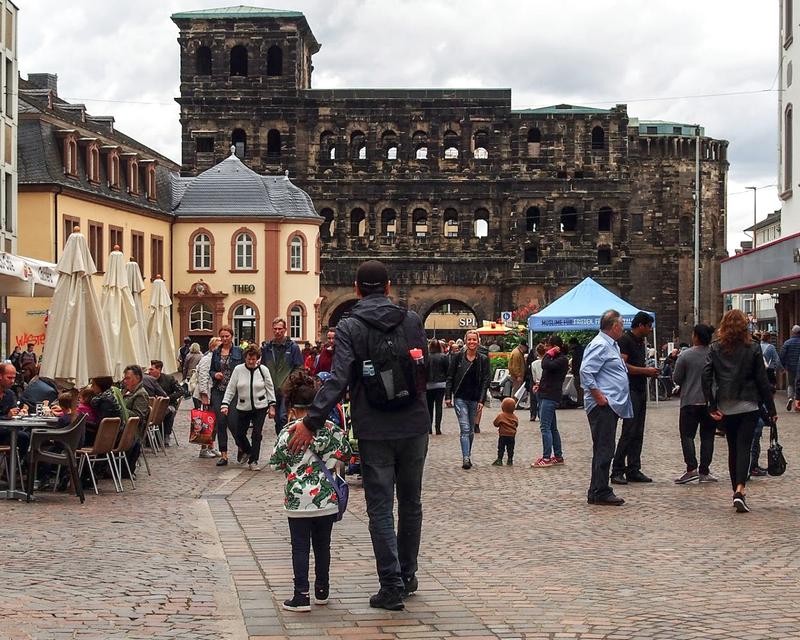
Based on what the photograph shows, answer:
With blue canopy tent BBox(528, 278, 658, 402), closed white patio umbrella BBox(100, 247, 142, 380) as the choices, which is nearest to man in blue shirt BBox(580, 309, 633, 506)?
closed white patio umbrella BBox(100, 247, 142, 380)

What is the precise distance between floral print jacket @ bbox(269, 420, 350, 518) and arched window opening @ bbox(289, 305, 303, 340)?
53.9 m

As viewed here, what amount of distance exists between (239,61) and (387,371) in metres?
65.7

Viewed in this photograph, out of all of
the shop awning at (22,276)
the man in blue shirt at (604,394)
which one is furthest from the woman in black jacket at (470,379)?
the shop awning at (22,276)

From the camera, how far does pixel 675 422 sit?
28109 mm

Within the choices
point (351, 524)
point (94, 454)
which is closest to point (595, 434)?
point (351, 524)

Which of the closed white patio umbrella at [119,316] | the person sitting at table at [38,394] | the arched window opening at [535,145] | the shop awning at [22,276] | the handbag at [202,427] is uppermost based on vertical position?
the arched window opening at [535,145]

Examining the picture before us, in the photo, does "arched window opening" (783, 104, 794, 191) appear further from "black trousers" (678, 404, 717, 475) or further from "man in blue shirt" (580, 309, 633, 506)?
"man in blue shirt" (580, 309, 633, 506)

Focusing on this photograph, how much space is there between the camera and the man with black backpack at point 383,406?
312 inches

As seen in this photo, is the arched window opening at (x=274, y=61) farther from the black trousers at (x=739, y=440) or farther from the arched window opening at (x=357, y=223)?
the black trousers at (x=739, y=440)

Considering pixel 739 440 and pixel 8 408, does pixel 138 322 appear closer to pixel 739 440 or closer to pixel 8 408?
pixel 8 408

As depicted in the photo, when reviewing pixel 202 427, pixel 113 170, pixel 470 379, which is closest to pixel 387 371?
pixel 470 379

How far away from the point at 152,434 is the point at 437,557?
11669 millimetres

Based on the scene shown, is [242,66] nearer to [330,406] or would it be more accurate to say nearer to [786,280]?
[786,280]

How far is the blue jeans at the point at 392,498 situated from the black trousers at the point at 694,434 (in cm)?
732
